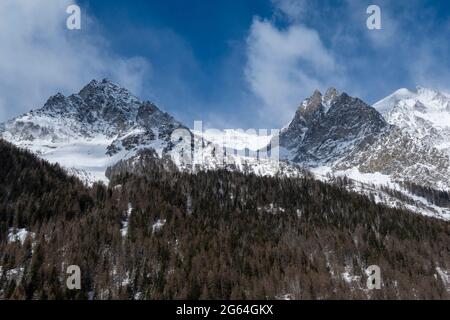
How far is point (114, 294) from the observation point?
3403 inches

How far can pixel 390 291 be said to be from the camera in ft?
308

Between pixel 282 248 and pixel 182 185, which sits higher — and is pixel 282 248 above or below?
below

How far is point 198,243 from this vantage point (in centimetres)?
11681

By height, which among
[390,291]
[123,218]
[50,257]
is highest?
[123,218]

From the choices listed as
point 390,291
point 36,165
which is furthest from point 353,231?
point 36,165

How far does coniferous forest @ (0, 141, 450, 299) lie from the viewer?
91.8 meters

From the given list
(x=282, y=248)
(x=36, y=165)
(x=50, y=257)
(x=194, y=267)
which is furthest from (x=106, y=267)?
(x=36, y=165)

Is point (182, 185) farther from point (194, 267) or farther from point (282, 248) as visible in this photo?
point (194, 267)

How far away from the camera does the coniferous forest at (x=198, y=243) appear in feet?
301
